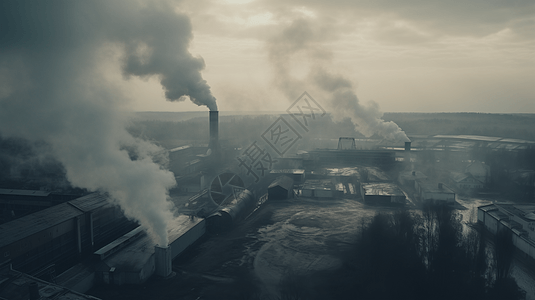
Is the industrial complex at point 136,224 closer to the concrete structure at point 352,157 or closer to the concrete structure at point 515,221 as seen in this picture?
the concrete structure at point 515,221

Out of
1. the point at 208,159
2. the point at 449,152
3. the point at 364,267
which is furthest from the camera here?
the point at 449,152

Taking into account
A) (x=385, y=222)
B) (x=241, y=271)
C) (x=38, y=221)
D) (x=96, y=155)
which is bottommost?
(x=241, y=271)

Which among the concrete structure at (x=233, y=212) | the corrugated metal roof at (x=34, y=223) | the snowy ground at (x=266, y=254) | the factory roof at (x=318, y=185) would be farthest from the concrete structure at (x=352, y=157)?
the corrugated metal roof at (x=34, y=223)

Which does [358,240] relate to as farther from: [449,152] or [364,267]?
[449,152]

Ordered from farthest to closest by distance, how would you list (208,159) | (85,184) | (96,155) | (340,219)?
1. (208,159)
2. (340,219)
3. (85,184)
4. (96,155)

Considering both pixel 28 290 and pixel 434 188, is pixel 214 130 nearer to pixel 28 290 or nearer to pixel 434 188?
pixel 434 188

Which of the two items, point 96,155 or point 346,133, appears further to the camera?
point 346,133

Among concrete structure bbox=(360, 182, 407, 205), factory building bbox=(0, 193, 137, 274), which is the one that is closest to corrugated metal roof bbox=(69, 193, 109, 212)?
factory building bbox=(0, 193, 137, 274)

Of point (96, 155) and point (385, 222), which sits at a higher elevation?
point (96, 155)

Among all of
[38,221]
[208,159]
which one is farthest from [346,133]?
[38,221]
